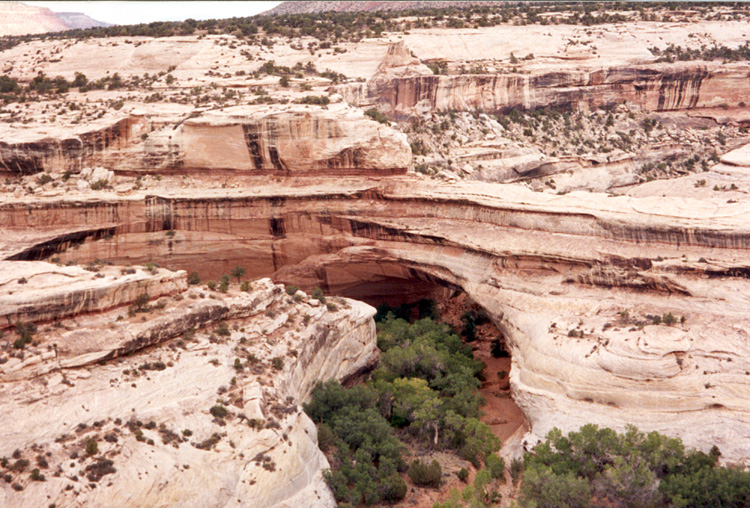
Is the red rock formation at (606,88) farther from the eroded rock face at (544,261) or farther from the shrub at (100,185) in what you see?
the shrub at (100,185)

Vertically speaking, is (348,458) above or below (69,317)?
below

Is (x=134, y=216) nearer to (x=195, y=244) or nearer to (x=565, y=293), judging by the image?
(x=195, y=244)

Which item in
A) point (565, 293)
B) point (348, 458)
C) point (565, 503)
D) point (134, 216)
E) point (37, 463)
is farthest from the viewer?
point (134, 216)

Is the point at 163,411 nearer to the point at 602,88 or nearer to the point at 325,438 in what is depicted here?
the point at 325,438

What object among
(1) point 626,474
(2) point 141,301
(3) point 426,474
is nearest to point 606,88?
(3) point 426,474

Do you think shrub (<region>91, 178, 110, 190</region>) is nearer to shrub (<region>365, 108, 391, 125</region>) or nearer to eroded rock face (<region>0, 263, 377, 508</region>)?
eroded rock face (<region>0, 263, 377, 508</region>)

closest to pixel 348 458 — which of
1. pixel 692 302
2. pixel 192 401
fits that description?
pixel 192 401
